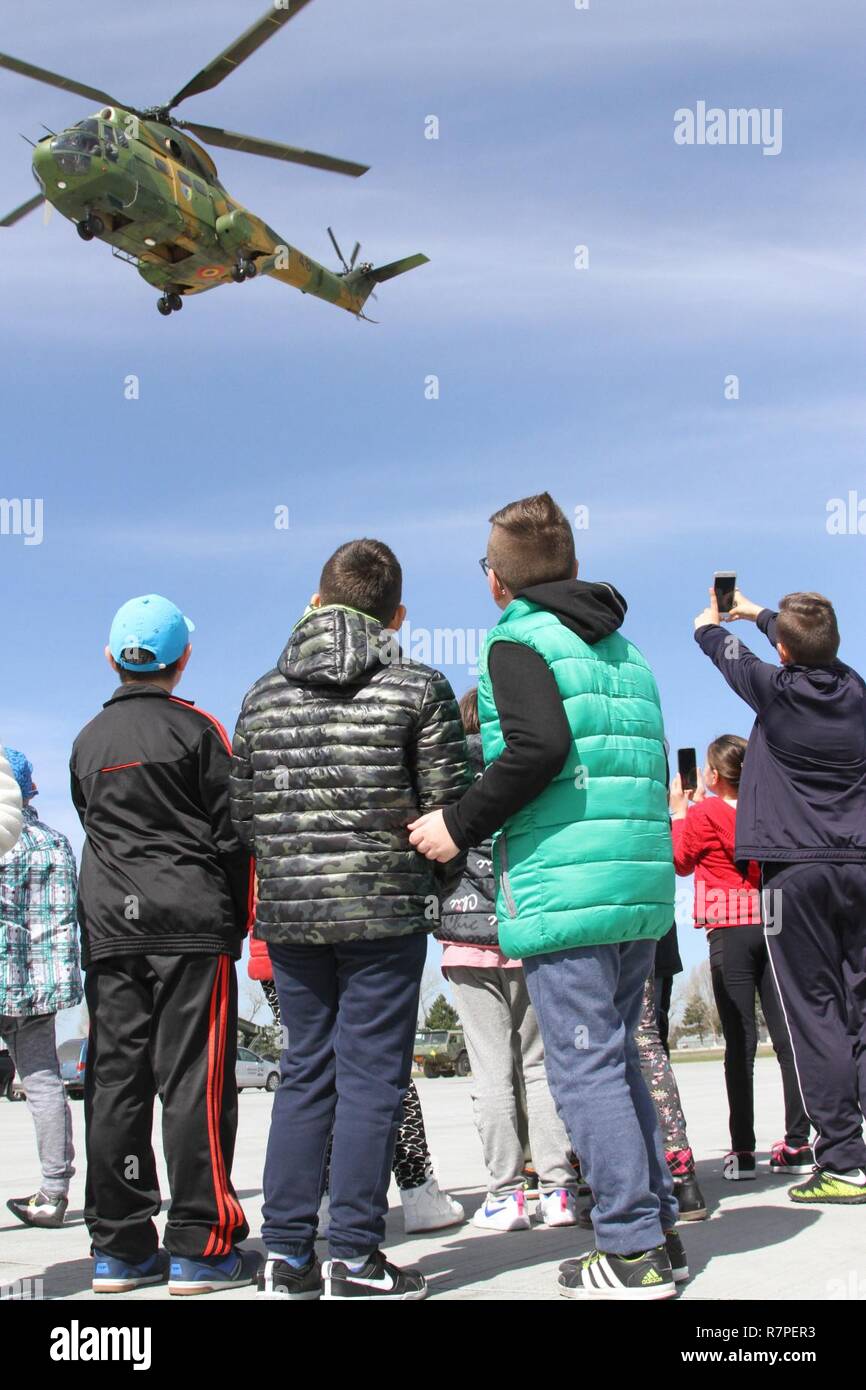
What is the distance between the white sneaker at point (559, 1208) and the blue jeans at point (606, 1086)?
117 cm

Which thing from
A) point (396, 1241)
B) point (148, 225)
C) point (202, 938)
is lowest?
point (396, 1241)

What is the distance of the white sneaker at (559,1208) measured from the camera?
4578mm

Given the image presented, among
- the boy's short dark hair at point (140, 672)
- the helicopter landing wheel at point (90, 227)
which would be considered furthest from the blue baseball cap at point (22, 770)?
the helicopter landing wheel at point (90, 227)

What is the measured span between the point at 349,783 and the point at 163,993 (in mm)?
949

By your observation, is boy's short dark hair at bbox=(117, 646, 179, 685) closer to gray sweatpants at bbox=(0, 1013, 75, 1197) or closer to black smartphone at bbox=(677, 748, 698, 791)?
gray sweatpants at bbox=(0, 1013, 75, 1197)

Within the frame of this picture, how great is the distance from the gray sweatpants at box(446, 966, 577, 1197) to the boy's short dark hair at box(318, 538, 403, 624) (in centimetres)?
165

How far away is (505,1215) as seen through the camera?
4539 mm

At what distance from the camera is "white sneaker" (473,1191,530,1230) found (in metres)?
4.53

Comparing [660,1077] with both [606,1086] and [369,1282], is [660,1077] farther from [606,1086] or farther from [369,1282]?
[369,1282]

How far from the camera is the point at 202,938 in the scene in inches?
151

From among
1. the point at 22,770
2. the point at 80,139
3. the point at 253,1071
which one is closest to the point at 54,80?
the point at 80,139
